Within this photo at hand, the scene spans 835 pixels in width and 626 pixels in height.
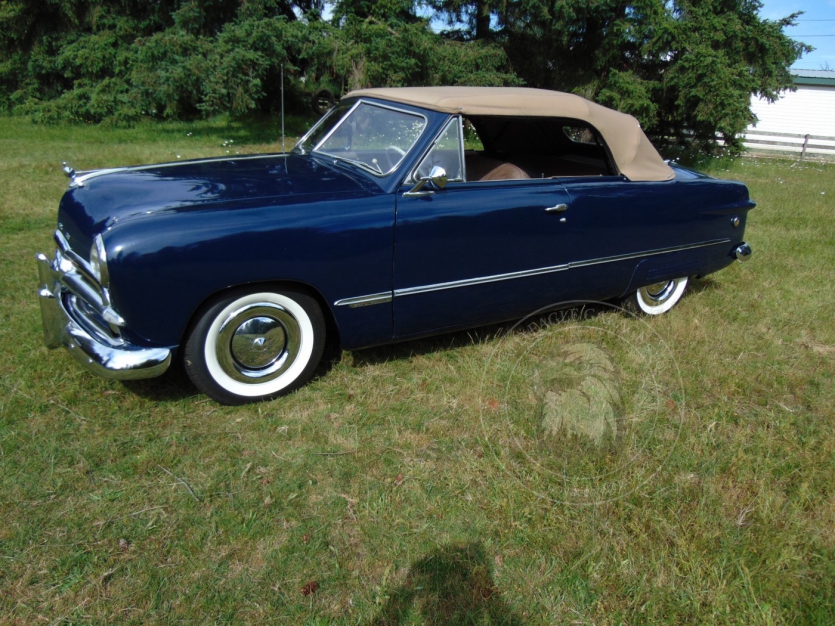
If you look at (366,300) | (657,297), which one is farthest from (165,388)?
(657,297)

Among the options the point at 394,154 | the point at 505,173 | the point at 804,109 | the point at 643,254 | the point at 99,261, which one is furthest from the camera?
the point at 804,109

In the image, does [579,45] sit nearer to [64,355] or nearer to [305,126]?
[305,126]

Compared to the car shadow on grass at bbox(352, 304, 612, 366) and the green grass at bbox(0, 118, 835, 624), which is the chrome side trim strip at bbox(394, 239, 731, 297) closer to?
the car shadow on grass at bbox(352, 304, 612, 366)

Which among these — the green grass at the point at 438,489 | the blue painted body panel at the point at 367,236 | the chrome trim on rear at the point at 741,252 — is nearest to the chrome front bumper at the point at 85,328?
the blue painted body panel at the point at 367,236

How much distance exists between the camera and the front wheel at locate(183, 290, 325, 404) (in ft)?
9.83

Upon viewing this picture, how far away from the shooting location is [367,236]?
3.13m

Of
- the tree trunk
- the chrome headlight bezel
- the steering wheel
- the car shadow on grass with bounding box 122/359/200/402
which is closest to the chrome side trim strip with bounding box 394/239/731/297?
the steering wheel

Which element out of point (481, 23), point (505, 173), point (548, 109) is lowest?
point (505, 173)

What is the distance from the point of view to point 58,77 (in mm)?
15234

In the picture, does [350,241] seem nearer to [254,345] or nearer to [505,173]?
[254,345]

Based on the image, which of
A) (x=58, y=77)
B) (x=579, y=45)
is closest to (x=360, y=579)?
(x=579, y=45)

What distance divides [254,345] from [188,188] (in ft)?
2.84

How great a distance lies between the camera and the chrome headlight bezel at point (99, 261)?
8.77 feet

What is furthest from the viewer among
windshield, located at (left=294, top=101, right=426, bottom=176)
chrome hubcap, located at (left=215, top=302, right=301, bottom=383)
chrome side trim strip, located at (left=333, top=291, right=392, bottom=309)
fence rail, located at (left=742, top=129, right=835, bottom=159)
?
fence rail, located at (left=742, top=129, right=835, bottom=159)
